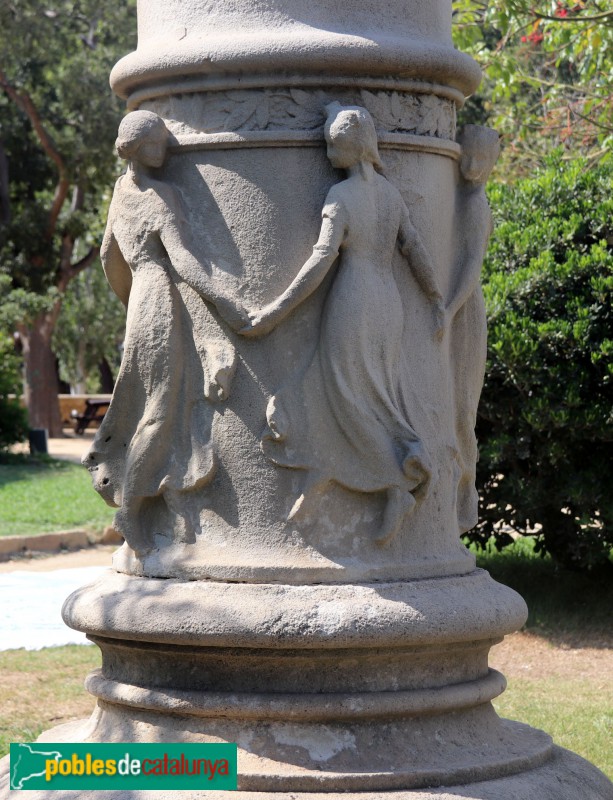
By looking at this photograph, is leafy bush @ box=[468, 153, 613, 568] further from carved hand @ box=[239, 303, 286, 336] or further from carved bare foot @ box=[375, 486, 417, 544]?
carved hand @ box=[239, 303, 286, 336]

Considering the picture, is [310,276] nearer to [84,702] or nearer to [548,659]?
[84,702]

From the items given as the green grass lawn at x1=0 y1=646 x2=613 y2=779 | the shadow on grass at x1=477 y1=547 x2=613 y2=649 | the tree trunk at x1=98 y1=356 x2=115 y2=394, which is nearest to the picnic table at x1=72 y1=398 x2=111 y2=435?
the tree trunk at x1=98 y1=356 x2=115 y2=394

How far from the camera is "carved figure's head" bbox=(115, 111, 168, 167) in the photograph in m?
3.75

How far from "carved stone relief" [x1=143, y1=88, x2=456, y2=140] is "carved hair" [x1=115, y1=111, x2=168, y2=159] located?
7 cm

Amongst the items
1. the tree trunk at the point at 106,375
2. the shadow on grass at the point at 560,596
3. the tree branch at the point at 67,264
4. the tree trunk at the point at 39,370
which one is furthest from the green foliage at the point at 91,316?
the shadow on grass at the point at 560,596

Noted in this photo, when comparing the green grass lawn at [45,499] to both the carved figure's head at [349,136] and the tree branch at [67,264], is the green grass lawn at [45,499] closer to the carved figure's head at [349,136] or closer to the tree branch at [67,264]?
the tree branch at [67,264]

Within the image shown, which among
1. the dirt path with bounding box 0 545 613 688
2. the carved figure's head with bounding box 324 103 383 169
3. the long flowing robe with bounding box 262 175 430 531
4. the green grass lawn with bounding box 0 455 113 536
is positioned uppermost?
the carved figure's head with bounding box 324 103 383 169

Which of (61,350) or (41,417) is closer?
(41,417)

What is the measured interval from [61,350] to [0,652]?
31032mm

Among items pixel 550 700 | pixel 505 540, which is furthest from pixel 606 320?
pixel 550 700

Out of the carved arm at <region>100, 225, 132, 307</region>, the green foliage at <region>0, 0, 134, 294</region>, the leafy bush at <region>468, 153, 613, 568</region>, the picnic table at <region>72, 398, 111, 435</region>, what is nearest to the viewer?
the carved arm at <region>100, 225, 132, 307</region>

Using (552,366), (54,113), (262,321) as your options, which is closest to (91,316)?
(54,113)

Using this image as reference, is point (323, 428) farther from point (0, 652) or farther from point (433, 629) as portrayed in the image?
point (0, 652)

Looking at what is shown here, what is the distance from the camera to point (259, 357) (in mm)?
3664
